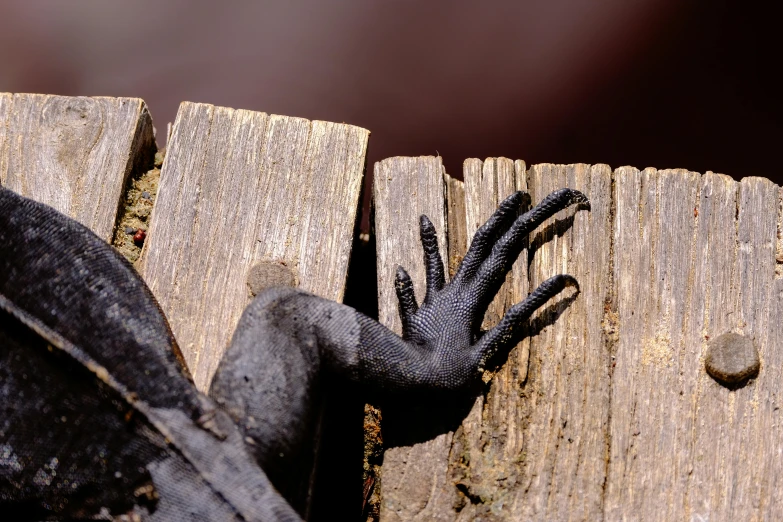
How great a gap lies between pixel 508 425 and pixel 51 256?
163 cm

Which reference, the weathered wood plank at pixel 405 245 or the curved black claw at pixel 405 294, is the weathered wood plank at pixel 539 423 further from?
the curved black claw at pixel 405 294

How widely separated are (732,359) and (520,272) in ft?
2.58

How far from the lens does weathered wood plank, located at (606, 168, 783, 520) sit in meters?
2.15

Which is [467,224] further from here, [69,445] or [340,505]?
[69,445]

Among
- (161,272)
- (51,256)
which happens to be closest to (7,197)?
(51,256)

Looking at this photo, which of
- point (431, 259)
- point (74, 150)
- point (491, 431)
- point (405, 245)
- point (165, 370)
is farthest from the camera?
point (74, 150)

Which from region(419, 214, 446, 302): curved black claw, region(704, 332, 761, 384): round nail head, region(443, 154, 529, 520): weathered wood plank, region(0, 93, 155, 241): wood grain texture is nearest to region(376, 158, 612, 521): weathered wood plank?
region(443, 154, 529, 520): weathered wood plank

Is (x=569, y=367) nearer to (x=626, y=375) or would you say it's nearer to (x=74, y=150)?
(x=626, y=375)

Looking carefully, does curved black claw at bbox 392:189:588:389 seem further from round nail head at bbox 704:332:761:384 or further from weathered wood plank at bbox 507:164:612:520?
round nail head at bbox 704:332:761:384

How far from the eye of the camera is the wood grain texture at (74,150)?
2.58m

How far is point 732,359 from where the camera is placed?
7.37 feet

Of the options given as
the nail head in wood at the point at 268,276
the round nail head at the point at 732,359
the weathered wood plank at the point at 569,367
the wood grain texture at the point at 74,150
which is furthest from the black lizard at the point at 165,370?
the round nail head at the point at 732,359

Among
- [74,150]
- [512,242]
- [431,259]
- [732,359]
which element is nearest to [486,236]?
[512,242]

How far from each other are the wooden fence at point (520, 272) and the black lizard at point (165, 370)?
0.14 meters
